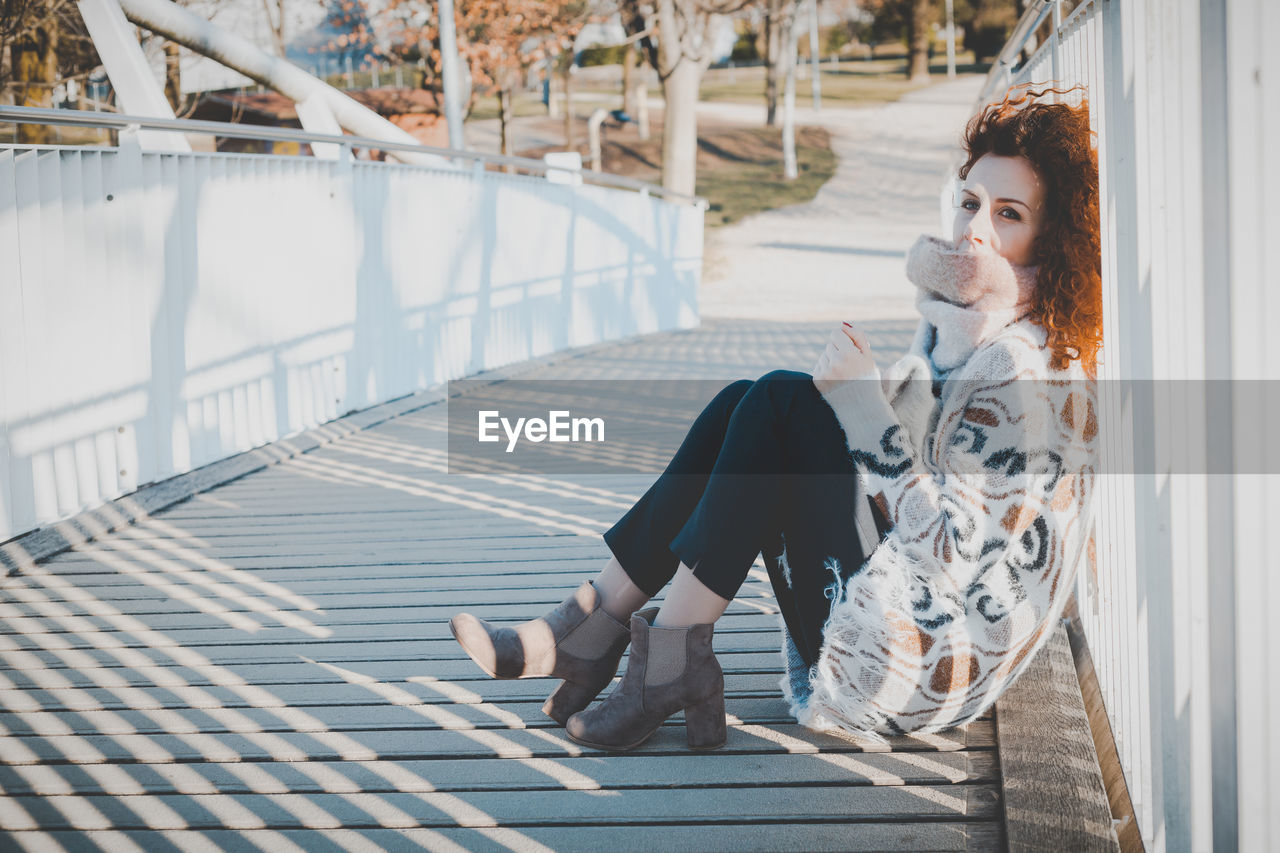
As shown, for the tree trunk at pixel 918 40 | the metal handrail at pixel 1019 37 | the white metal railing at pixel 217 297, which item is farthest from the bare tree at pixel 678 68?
the tree trunk at pixel 918 40

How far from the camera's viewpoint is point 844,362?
2238mm

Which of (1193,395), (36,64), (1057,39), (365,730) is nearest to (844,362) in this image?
(1193,395)

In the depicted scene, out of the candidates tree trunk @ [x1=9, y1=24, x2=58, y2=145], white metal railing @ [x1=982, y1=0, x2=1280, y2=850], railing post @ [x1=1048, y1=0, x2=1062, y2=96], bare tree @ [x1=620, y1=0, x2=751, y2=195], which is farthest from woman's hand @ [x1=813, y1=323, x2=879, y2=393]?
bare tree @ [x1=620, y1=0, x2=751, y2=195]

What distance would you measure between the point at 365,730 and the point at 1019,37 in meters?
3.10

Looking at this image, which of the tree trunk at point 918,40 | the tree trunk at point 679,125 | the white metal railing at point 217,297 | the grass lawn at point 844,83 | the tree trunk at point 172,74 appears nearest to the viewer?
the white metal railing at point 217,297

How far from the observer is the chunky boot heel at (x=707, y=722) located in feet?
7.95

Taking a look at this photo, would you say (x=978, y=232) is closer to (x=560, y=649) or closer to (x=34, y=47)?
(x=560, y=649)

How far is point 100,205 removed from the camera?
174 inches

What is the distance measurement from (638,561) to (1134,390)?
1.13 m

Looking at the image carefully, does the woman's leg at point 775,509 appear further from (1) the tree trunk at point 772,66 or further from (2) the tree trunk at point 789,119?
(1) the tree trunk at point 772,66

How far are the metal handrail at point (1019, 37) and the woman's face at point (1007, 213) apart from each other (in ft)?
2.92

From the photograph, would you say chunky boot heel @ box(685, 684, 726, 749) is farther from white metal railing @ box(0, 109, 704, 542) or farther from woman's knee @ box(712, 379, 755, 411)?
white metal railing @ box(0, 109, 704, 542)

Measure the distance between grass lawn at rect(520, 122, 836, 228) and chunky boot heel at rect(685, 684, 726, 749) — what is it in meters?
26.6

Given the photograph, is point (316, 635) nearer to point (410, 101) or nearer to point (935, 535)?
point (935, 535)
